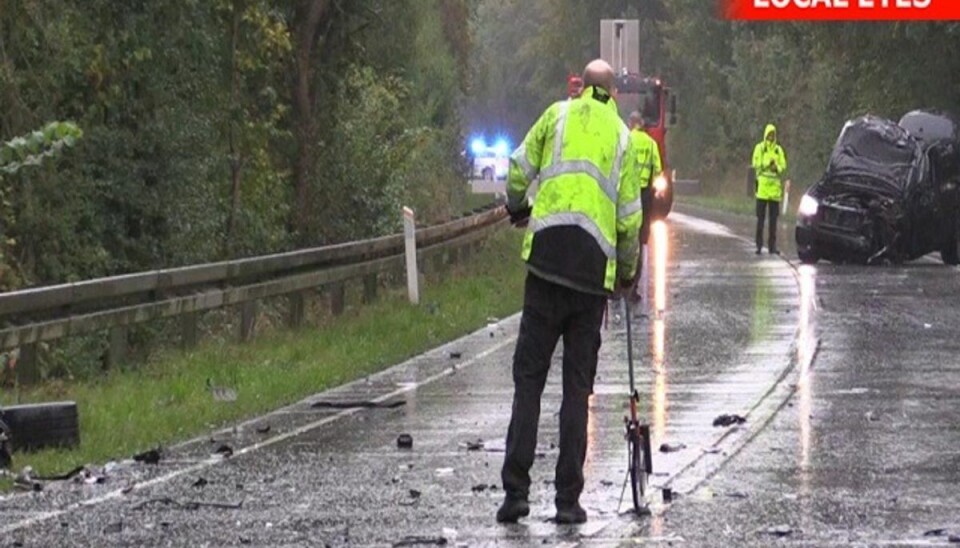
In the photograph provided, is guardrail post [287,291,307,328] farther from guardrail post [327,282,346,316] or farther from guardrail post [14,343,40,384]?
guardrail post [14,343,40,384]

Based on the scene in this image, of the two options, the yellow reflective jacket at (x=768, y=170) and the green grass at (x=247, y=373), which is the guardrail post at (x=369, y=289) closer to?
the green grass at (x=247, y=373)

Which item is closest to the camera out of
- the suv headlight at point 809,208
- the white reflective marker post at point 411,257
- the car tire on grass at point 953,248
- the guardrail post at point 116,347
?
the guardrail post at point 116,347

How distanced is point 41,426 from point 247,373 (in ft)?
15.7

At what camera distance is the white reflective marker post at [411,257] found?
2614 cm

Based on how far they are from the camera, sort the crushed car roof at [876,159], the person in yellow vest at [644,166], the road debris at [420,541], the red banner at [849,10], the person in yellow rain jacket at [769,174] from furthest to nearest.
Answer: the red banner at [849,10], the person in yellow rain jacket at [769,174], the crushed car roof at [876,159], the person in yellow vest at [644,166], the road debris at [420,541]

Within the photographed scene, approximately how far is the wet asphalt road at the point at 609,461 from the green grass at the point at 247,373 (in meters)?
0.38

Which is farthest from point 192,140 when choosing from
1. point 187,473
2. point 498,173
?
point 498,173

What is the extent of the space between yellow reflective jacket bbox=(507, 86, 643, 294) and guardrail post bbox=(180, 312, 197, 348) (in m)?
10.1

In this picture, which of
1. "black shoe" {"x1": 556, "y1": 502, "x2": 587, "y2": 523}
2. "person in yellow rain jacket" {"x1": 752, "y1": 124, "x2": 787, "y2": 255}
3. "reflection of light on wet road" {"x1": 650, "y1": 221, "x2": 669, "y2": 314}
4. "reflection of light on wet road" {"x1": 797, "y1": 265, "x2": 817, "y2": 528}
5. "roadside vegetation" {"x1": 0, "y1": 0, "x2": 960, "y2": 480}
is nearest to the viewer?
"black shoe" {"x1": 556, "y1": 502, "x2": 587, "y2": 523}

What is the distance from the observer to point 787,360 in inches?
755

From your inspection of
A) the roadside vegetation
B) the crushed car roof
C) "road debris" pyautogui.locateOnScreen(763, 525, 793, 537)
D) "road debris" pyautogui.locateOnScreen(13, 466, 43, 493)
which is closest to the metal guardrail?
the roadside vegetation

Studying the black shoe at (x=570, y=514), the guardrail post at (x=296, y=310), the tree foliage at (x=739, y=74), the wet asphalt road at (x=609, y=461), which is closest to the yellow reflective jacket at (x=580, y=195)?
the black shoe at (x=570, y=514)

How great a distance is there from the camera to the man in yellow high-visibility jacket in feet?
35.4

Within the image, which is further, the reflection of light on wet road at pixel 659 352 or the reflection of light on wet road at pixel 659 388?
the reflection of light on wet road at pixel 659 352
